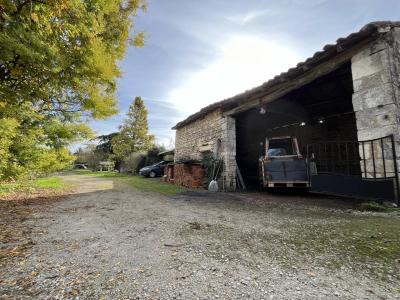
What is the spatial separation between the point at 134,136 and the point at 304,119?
26510 mm

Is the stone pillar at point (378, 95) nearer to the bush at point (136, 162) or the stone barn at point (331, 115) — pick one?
the stone barn at point (331, 115)

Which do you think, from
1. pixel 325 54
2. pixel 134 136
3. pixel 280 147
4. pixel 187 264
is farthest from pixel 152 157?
pixel 187 264

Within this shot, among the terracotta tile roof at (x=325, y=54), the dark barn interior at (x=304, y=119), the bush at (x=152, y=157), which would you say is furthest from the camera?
the bush at (x=152, y=157)

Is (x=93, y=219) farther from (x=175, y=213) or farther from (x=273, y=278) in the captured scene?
(x=273, y=278)

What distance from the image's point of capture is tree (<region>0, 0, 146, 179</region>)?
4.22 m

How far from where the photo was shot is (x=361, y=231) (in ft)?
10.5

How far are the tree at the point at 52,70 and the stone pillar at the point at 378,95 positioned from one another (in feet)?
21.5

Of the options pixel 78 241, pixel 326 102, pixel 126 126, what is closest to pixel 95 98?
pixel 78 241

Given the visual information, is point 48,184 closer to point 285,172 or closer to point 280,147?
point 285,172

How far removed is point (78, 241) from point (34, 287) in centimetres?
116

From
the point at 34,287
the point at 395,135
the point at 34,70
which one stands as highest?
the point at 34,70

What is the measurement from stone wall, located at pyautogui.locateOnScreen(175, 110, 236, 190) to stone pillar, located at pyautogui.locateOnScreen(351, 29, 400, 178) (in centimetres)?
495

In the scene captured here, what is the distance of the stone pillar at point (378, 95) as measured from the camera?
4.69 metres

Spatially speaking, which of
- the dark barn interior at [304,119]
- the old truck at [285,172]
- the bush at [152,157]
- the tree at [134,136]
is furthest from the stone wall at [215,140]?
the tree at [134,136]
